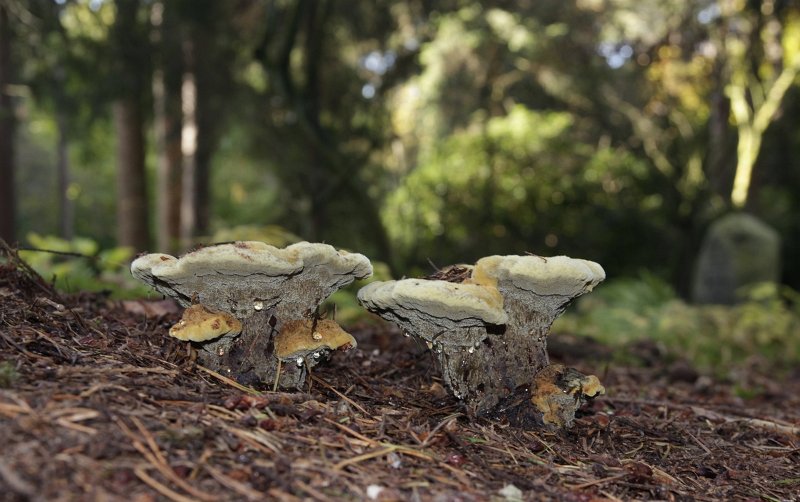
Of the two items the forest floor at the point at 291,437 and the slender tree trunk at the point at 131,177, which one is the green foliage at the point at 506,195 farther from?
the forest floor at the point at 291,437

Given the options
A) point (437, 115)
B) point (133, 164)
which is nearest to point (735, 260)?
point (437, 115)

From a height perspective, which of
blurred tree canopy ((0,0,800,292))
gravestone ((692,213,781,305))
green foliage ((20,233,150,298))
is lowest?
green foliage ((20,233,150,298))

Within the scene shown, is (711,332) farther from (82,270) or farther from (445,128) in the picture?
(445,128)

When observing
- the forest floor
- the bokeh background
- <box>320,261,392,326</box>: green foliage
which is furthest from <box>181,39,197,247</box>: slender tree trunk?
the forest floor

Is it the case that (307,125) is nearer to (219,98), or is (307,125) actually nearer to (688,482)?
(219,98)

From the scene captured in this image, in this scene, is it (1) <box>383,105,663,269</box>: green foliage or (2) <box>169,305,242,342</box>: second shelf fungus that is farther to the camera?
(1) <box>383,105,663,269</box>: green foliage

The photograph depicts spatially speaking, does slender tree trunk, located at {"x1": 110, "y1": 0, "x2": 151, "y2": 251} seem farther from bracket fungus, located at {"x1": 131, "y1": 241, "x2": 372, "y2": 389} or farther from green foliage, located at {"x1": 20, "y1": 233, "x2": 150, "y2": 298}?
bracket fungus, located at {"x1": 131, "y1": 241, "x2": 372, "y2": 389}

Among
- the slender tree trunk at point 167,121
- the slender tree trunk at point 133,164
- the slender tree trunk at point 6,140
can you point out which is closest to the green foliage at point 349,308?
the slender tree trunk at point 167,121

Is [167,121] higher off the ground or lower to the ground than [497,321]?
higher
